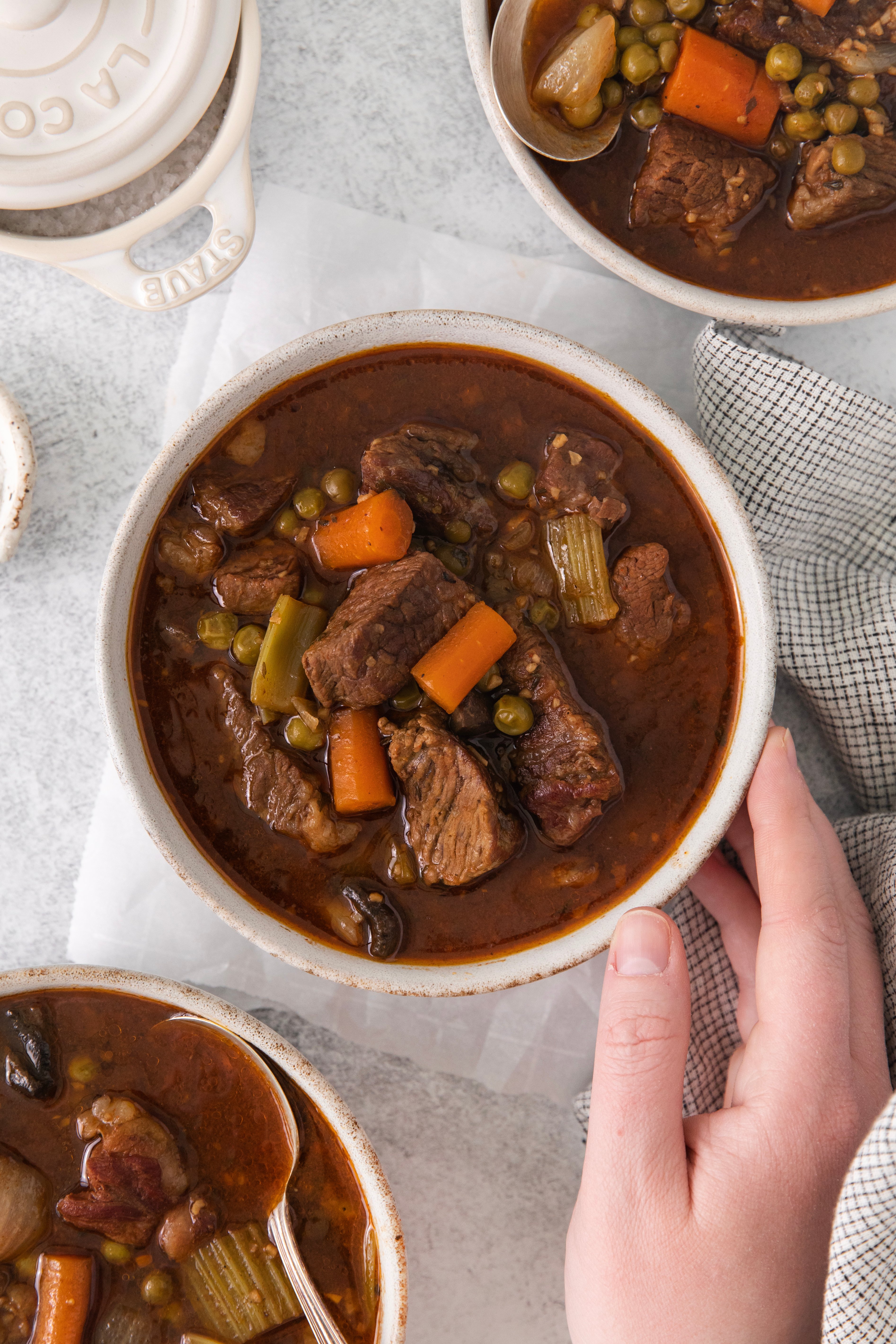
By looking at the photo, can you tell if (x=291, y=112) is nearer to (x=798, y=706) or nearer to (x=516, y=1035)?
(x=798, y=706)

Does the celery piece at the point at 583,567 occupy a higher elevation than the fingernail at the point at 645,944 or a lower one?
higher

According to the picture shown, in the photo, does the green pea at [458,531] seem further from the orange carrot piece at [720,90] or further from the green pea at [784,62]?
the green pea at [784,62]

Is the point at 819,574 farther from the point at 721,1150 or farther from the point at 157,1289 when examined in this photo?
the point at 157,1289

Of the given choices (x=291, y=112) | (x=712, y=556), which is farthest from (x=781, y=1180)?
(x=291, y=112)

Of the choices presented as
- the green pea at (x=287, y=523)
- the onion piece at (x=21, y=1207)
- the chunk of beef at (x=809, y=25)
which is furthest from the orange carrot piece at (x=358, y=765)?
the chunk of beef at (x=809, y=25)

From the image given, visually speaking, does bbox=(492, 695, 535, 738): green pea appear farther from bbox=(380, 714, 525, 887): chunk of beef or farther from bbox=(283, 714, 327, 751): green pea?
bbox=(283, 714, 327, 751): green pea

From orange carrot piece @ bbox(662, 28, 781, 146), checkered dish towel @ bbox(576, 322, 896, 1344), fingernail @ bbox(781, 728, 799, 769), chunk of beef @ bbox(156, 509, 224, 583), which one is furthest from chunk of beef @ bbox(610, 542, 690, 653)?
orange carrot piece @ bbox(662, 28, 781, 146)
